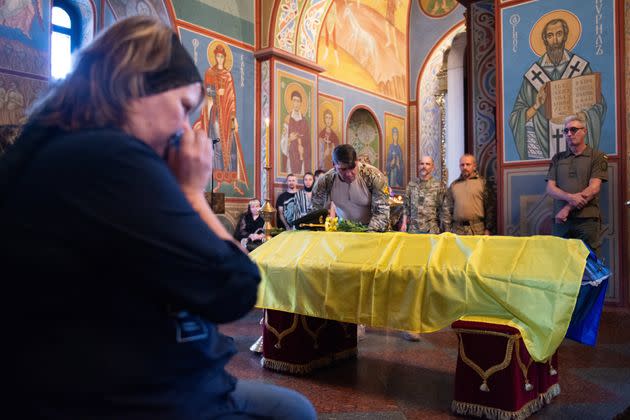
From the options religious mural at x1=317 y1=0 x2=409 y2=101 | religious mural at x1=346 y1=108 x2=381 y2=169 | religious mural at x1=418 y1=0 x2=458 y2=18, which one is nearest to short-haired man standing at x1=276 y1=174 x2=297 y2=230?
religious mural at x1=317 y1=0 x2=409 y2=101

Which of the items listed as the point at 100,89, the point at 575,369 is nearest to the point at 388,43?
the point at 575,369

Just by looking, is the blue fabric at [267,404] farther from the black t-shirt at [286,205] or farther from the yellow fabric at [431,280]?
the black t-shirt at [286,205]

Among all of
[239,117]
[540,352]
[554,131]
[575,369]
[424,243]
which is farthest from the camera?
[239,117]

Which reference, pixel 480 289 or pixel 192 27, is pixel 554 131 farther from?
pixel 192 27

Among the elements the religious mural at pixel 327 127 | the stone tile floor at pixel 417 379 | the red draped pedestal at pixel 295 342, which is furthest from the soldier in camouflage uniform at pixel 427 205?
the religious mural at pixel 327 127

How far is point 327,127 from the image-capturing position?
527 inches

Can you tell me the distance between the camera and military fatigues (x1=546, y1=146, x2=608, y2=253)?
224 inches

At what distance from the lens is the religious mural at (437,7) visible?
1556 cm

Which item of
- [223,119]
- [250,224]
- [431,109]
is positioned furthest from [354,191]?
[431,109]

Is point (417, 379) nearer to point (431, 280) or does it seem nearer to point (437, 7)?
point (431, 280)

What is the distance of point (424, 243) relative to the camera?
3469 millimetres

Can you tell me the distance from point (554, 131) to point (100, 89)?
6.57 metres

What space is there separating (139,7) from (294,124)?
12.3ft

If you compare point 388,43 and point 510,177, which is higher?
point 388,43
